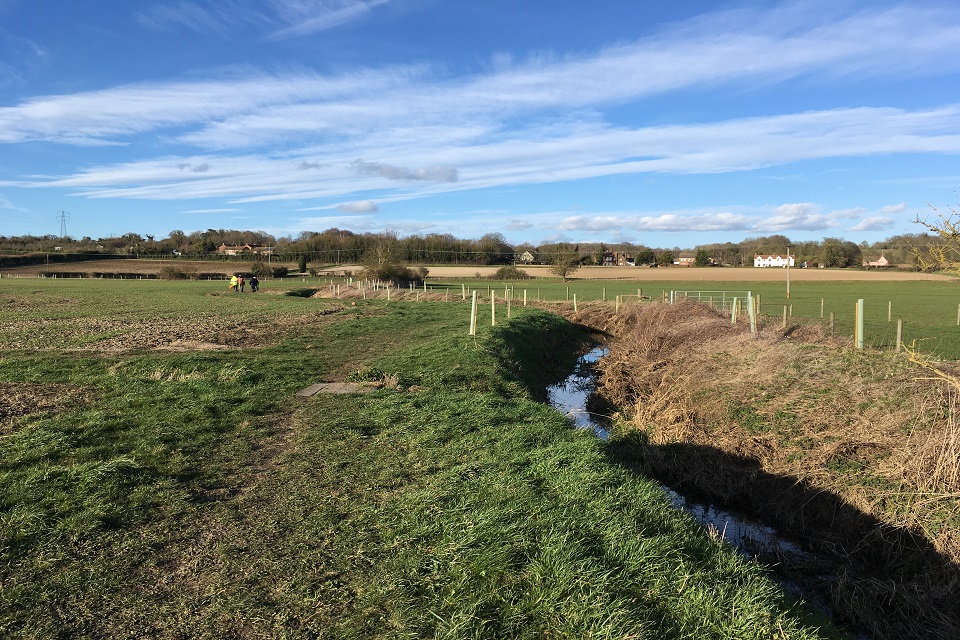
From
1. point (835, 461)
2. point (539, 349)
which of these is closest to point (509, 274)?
point (539, 349)

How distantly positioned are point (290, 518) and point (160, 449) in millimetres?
2610

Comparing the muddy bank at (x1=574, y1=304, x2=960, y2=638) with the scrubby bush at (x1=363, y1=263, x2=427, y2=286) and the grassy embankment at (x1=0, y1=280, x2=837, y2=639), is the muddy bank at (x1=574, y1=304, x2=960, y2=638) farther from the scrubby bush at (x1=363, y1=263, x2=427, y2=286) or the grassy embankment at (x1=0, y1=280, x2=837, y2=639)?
the scrubby bush at (x1=363, y1=263, x2=427, y2=286)

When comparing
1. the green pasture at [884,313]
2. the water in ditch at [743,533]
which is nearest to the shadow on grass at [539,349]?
the green pasture at [884,313]

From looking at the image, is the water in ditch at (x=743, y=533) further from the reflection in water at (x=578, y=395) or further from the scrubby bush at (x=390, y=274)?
the scrubby bush at (x=390, y=274)

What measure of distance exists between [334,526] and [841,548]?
5.89 meters

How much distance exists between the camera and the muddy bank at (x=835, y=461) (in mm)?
5914

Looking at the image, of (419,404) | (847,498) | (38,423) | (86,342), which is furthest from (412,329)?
(847,498)

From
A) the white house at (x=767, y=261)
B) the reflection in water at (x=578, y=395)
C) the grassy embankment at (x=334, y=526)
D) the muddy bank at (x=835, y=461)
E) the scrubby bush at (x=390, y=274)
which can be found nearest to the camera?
the grassy embankment at (x=334, y=526)

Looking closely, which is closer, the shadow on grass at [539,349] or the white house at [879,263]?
the shadow on grass at [539,349]

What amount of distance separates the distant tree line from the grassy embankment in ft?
241

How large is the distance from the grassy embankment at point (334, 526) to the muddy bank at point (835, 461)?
1834 mm

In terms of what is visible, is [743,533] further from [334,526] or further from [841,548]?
[334,526]

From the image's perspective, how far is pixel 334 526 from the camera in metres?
4.86

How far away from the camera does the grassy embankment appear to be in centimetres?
370
